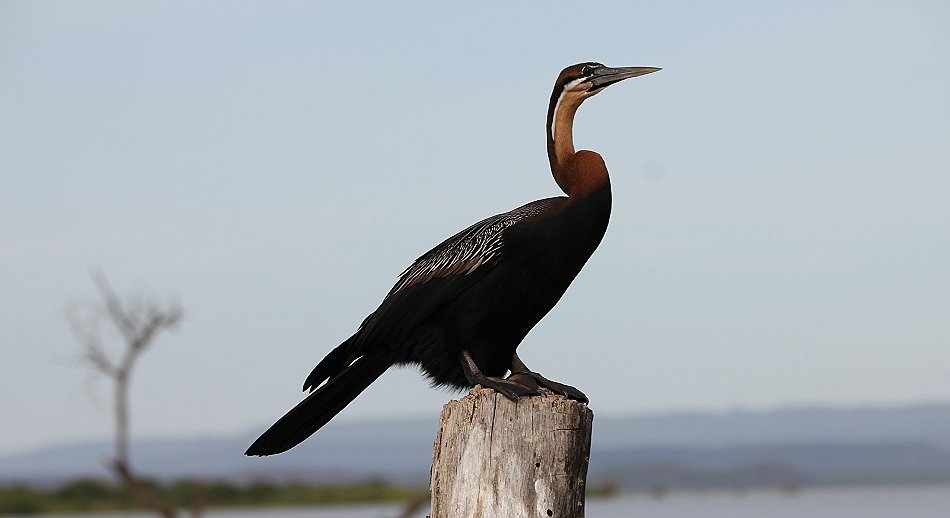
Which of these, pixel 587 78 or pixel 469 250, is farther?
pixel 587 78

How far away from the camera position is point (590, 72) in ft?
17.0

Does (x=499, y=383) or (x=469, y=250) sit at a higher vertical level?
(x=469, y=250)

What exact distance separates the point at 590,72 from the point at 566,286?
93 cm

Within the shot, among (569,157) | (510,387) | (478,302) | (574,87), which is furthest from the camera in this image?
(574,87)

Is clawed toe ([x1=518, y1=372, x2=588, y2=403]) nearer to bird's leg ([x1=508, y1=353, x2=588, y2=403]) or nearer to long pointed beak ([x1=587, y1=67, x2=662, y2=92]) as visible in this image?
bird's leg ([x1=508, y1=353, x2=588, y2=403])

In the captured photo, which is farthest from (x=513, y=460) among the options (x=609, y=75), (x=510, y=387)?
(x=609, y=75)

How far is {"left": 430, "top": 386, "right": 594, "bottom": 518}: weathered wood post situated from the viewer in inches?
157

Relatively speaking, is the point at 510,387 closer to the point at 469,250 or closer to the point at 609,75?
the point at 469,250

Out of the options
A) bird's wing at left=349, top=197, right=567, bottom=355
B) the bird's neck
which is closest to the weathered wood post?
bird's wing at left=349, top=197, right=567, bottom=355

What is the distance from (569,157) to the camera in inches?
197

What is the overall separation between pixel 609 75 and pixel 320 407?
6.00 feet

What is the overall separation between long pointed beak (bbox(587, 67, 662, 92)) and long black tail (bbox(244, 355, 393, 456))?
1437mm

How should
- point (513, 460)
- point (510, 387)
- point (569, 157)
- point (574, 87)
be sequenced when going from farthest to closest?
point (574, 87), point (569, 157), point (510, 387), point (513, 460)

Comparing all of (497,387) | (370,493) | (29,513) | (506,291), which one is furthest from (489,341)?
(370,493)
